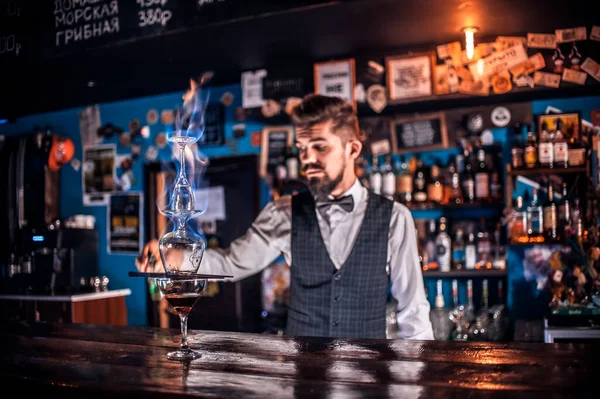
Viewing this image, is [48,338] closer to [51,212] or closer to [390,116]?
[390,116]

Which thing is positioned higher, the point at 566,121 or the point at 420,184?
the point at 566,121

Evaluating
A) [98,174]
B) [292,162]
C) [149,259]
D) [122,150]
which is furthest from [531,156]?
[98,174]

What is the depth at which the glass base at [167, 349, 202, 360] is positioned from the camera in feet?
4.67

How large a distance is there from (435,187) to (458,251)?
52 cm

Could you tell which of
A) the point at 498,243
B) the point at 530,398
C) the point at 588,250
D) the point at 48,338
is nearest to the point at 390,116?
the point at 498,243

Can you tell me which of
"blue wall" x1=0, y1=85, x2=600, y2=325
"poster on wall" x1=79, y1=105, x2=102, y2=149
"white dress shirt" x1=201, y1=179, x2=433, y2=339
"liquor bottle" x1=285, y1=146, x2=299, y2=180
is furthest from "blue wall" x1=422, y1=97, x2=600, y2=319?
"poster on wall" x1=79, y1=105, x2=102, y2=149

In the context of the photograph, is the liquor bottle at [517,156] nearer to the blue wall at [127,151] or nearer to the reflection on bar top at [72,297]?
the blue wall at [127,151]

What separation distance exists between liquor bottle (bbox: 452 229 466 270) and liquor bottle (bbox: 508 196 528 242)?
0.35 m

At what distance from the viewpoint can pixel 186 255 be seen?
4.84 ft

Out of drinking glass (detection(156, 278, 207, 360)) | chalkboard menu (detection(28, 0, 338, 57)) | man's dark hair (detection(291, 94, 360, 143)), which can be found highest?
chalkboard menu (detection(28, 0, 338, 57))

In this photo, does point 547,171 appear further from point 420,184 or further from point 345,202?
point 345,202

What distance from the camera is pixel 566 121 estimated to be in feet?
13.1

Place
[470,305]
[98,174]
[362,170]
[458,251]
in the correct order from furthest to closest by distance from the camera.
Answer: [98,174]
[362,170]
[458,251]
[470,305]

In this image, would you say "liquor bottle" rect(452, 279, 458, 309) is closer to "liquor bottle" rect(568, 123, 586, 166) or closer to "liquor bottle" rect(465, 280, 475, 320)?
"liquor bottle" rect(465, 280, 475, 320)
